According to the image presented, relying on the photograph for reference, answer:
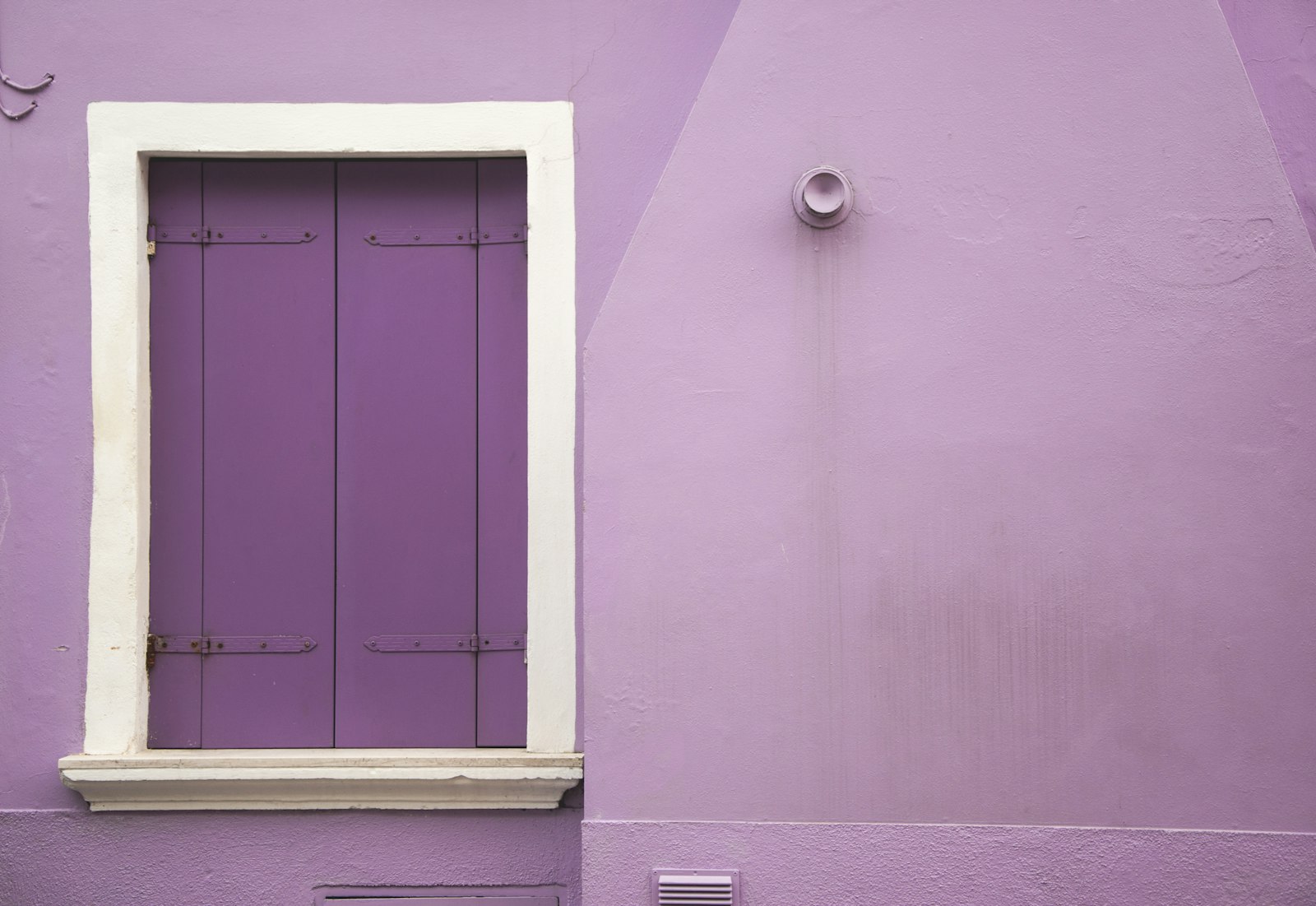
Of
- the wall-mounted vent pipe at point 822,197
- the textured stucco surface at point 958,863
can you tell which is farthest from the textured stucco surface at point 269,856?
the wall-mounted vent pipe at point 822,197

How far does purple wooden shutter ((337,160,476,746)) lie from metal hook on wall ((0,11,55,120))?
39.3 inches

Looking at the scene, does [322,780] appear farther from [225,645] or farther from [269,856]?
[225,645]

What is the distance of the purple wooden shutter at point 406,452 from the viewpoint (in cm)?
348

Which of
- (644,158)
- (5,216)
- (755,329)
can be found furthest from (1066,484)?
(5,216)

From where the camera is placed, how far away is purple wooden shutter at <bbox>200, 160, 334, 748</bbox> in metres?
3.48

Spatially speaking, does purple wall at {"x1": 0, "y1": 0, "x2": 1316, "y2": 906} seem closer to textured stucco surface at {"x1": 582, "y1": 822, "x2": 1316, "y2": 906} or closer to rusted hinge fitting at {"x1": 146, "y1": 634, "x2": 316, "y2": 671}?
textured stucco surface at {"x1": 582, "y1": 822, "x2": 1316, "y2": 906}

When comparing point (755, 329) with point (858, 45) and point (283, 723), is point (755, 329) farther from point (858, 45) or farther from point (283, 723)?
point (283, 723)

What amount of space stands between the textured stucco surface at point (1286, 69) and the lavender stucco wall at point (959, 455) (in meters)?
0.47

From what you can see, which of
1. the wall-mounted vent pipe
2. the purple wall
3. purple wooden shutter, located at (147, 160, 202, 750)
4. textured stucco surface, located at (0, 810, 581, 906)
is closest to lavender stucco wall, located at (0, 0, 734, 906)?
textured stucco surface, located at (0, 810, 581, 906)

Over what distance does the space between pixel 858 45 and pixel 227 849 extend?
319 cm

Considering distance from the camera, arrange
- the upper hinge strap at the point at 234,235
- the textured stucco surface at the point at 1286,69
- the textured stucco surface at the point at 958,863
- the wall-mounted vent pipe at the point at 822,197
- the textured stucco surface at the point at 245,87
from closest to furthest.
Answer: the textured stucco surface at the point at 958,863 → the wall-mounted vent pipe at the point at 822,197 → the textured stucco surface at the point at 1286,69 → the textured stucco surface at the point at 245,87 → the upper hinge strap at the point at 234,235

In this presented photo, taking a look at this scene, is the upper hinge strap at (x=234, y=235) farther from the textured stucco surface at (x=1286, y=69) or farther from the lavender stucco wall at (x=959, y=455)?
the textured stucco surface at (x=1286, y=69)

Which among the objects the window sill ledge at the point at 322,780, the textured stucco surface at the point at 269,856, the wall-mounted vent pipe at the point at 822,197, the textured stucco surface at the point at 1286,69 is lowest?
the textured stucco surface at the point at 269,856

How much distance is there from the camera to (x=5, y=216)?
3.47 meters
